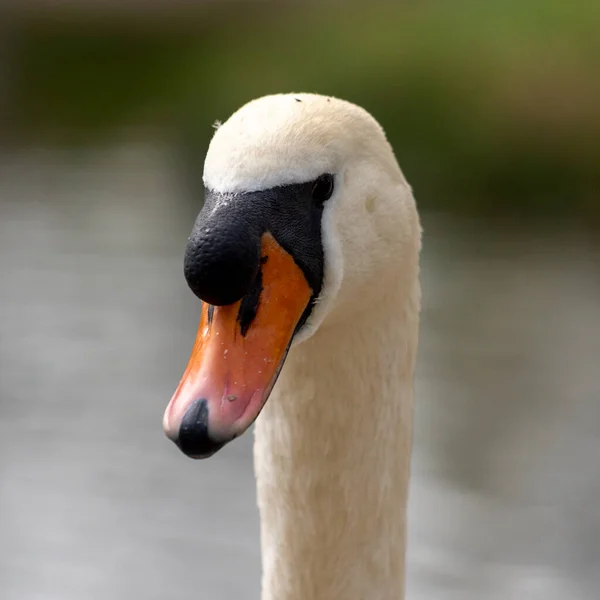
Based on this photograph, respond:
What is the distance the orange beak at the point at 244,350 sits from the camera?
83 cm

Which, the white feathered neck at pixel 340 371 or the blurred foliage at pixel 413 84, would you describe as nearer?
the white feathered neck at pixel 340 371

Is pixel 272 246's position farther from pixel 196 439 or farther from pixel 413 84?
pixel 413 84

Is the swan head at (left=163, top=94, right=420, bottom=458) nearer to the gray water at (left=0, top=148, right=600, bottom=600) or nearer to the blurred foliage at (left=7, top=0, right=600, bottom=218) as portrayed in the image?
the gray water at (left=0, top=148, right=600, bottom=600)

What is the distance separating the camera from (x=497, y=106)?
5.33 meters

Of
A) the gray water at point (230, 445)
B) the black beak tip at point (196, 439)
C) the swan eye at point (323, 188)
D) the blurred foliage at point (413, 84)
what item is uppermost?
the blurred foliage at point (413, 84)

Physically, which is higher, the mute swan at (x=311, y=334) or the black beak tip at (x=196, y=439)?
the mute swan at (x=311, y=334)

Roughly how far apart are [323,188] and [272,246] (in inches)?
3.5

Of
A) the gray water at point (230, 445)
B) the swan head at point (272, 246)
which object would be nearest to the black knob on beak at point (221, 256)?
the swan head at point (272, 246)

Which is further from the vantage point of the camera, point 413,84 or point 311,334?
point 413,84

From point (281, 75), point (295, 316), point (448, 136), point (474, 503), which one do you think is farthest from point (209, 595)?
point (281, 75)

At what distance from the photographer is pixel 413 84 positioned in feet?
17.9

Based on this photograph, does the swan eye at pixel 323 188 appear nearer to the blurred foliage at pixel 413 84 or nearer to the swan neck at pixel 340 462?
the swan neck at pixel 340 462

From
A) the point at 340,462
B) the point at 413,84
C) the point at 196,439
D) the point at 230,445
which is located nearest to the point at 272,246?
the point at 196,439

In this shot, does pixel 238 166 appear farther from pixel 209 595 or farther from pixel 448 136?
pixel 448 136
